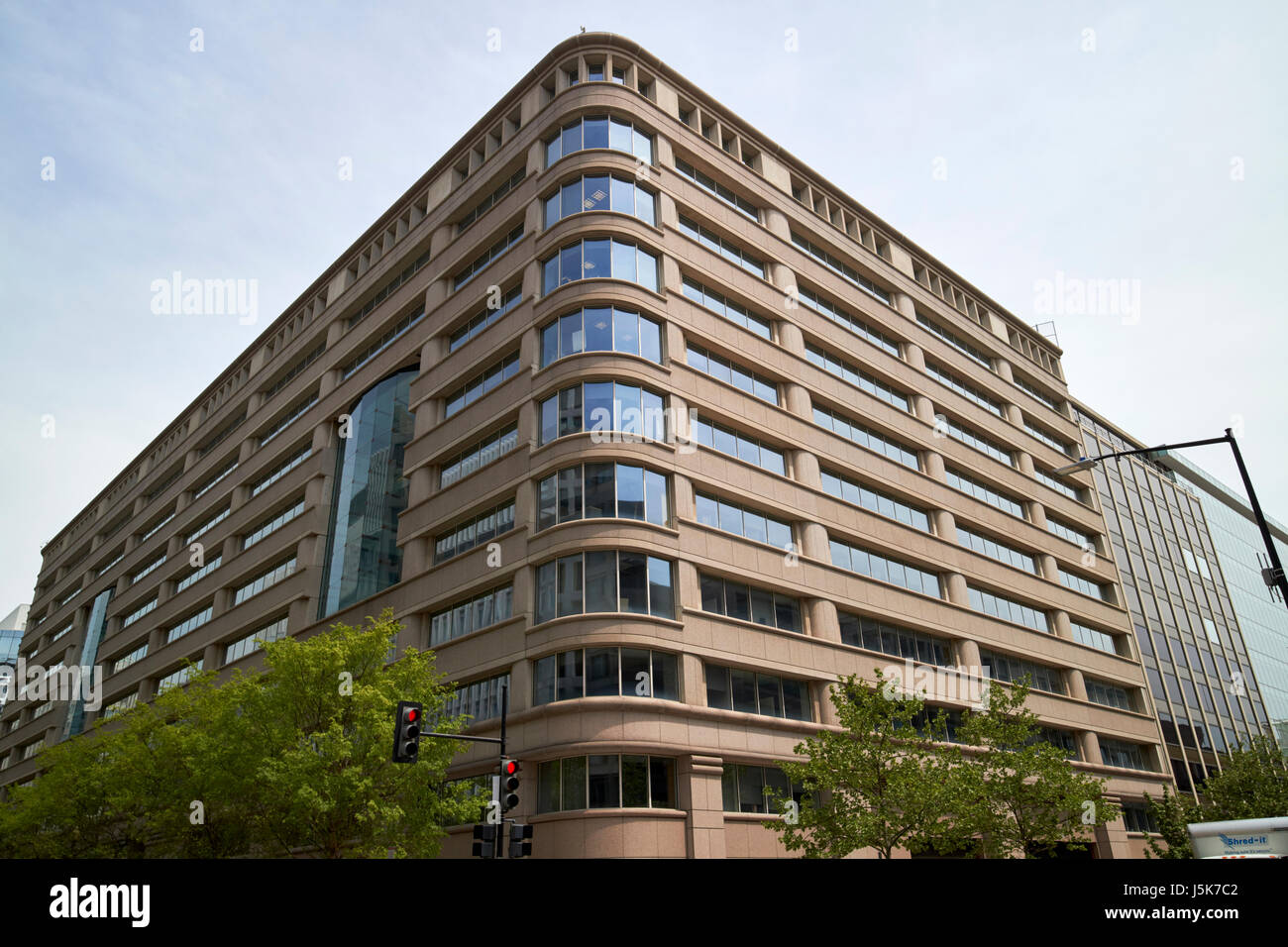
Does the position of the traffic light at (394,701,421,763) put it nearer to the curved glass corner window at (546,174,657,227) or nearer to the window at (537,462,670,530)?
the window at (537,462,670,530)

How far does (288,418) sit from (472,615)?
26.8m

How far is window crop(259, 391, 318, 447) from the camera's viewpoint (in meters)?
49.6

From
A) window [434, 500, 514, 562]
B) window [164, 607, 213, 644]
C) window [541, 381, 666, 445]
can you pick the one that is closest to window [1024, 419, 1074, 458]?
window [541, 381, 666, 445]

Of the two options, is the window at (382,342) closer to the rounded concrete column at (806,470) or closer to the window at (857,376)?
the window at (857,376)

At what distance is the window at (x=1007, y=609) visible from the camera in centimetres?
4188

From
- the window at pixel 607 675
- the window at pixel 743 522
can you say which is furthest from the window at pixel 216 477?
the window at pixel 743 522

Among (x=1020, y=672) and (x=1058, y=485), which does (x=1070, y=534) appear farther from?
(x=1020, y=672)

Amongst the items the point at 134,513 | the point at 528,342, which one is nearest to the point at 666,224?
the point at 528,342

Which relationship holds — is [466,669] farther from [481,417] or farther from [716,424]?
[716,424]

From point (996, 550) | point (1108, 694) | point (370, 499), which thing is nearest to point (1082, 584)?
point (1108, 694)

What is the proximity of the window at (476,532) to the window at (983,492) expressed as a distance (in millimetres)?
24641

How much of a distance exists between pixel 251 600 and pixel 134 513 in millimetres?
31321

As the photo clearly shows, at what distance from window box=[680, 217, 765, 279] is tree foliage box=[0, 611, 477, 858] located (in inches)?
826
